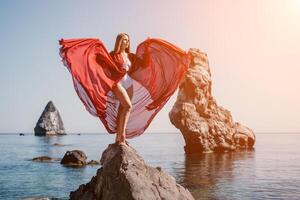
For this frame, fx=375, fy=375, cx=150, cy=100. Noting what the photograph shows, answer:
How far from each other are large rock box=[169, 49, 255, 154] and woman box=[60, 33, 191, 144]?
5355cm

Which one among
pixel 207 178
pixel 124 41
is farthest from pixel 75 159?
pixel 124 41

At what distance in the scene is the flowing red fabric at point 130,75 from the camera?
370 inches

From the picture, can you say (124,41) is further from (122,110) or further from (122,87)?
(122,110)

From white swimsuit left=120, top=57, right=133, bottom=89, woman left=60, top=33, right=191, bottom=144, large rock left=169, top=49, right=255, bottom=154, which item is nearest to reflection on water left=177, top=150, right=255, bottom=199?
large rock left=169, top=49, right=255, bottom=154

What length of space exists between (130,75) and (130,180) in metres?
2.84

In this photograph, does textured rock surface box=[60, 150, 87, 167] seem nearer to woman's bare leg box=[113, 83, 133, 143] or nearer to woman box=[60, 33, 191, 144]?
woman box=[60, 33, 191, 144]

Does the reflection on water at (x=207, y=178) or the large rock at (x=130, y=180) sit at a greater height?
the large rock at (x=130, y=180)

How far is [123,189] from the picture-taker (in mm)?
9148

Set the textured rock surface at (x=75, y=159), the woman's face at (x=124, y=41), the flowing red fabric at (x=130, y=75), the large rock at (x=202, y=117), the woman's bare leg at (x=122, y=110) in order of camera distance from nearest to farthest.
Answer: the flowing red fabric at (x=130, y=75)
the woman's bare leg at (x=122, y=110)
the woman's face at (x=124, y=41)
the textured rock surface at (x=75, y=159)
the large rock at (x=202, y=117)

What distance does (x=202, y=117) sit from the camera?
2687 inches

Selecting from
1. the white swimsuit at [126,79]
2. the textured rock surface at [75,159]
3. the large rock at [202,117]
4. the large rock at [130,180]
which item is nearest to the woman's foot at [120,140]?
the large rock at [130,180]

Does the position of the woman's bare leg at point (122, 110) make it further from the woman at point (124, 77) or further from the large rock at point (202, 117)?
the large rock at point (202, 117)

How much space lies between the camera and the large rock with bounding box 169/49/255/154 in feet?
213

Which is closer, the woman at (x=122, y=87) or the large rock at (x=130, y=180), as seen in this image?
the large rock at (x=130, y=180)
